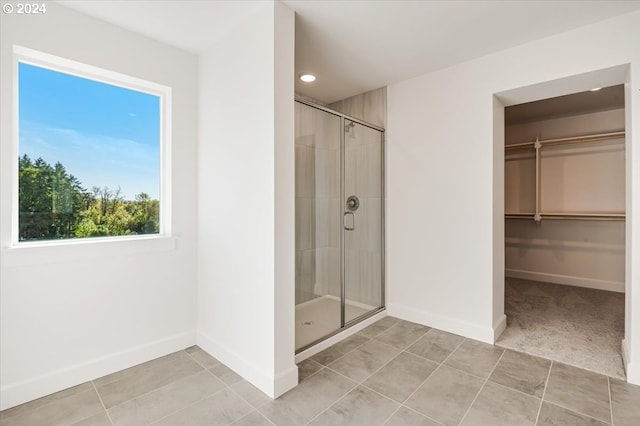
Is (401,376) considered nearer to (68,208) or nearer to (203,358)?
(203,358)

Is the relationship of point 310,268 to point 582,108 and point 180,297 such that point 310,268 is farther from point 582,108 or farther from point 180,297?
point 582,108

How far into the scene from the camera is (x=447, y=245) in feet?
9.79

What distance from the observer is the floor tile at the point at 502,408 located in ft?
5.66

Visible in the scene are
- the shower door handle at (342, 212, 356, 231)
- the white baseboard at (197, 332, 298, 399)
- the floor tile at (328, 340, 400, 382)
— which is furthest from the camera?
the shower door handle at (342, 212, 356, 231)

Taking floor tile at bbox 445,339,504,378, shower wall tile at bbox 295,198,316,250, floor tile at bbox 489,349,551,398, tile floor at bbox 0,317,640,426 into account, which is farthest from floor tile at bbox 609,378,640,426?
shower wall tile at bbox 295,198,316,250

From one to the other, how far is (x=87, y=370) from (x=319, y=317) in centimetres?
181

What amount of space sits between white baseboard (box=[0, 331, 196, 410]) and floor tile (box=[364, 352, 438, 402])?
1632 millimetres

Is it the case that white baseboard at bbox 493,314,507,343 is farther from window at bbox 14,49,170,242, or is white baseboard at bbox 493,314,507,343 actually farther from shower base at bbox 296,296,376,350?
window at bbox 14,49,170,242

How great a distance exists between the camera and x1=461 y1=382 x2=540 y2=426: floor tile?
5.66 feet

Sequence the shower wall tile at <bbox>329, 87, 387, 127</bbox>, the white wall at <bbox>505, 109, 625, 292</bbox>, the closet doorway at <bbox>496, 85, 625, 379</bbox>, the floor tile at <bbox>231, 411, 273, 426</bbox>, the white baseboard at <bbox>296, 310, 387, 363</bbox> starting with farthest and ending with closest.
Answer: the white wall at <bbox>505, 109, 625, 292</bbox>, the closet doorway at <bbox>496, 85, 625, 379</bbox>, the shower wall tile at <bbox>329, 87, 387, 127</bbox>, the white baseboard at <bbox>296, 310, 387, 363</bbox>, the floor tile at <bbox>231, 411, 273, 426</bbox>

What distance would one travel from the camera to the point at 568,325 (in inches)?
121

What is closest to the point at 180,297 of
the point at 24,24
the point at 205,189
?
the point at 205,189

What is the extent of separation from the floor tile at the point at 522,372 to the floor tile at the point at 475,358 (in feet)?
0.17

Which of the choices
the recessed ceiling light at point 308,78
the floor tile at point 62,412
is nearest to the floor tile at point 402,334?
the floor tile at point 62,412
